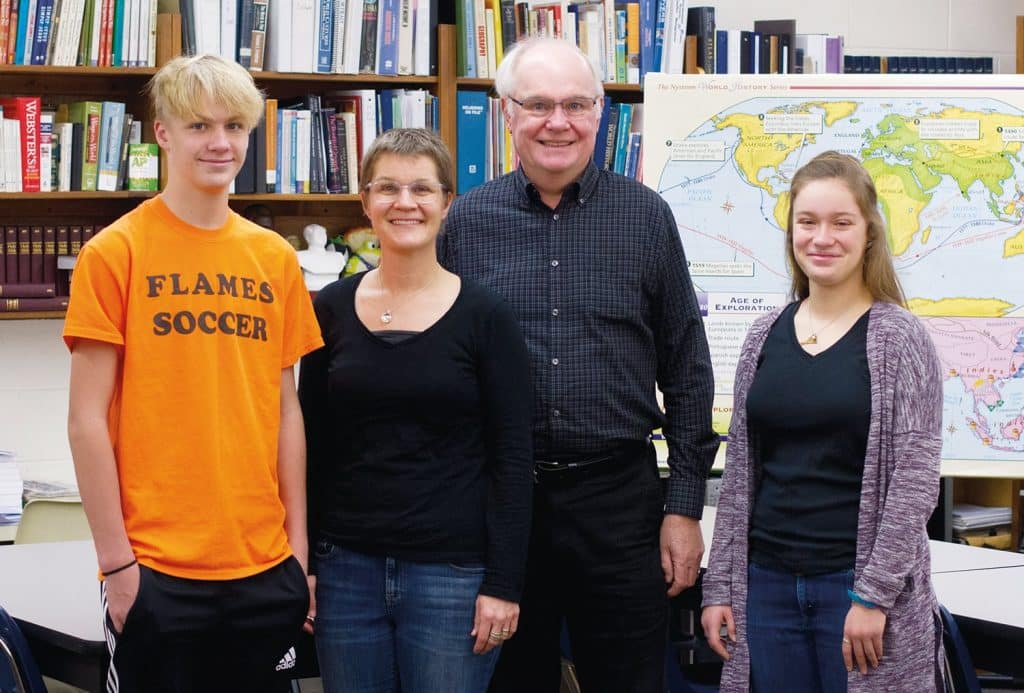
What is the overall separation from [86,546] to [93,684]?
808 mm

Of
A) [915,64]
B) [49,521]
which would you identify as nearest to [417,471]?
[49,521]

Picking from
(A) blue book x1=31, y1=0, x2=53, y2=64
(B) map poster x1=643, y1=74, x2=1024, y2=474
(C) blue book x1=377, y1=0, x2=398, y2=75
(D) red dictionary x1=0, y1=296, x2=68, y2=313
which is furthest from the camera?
(C) blue book x1=377, y1=0, x2=398, y2=75

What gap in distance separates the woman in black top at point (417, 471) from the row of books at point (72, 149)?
2197 millimetres

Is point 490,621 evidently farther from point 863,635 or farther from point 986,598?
point 986,598

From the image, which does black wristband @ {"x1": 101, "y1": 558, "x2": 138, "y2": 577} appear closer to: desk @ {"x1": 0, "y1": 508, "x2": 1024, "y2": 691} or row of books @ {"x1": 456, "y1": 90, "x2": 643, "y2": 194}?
desk @ {"x1": 0, "y1": 508, "x2": 1024, "y2": 691}

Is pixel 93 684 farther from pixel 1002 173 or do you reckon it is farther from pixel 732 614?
pixel 1002 173

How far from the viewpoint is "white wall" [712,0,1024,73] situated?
4871mm

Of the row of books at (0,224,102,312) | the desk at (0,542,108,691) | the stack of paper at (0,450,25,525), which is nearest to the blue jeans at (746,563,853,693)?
the desk at (0,542,108,691)

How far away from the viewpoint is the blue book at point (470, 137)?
4.14m

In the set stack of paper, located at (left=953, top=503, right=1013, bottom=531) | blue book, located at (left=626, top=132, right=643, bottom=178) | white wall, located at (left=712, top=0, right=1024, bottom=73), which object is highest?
white wall, located at (left=712, top=0, right=1024, bottom=73)

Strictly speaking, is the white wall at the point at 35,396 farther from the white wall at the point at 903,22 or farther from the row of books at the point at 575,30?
the white wall at the point at 903,22

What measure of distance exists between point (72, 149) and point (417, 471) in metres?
2.47

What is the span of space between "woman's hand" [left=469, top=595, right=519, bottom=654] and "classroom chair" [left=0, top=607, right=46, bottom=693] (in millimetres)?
760

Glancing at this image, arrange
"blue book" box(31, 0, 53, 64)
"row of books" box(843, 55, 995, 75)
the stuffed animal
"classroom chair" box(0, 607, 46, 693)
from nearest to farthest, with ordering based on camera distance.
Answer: "classroom chair" box(0, 607, 46, 693), "blue book" box(31, 0, 53, 64), the stuffed animal, "row of books" box(843, 55, 995, 75)
